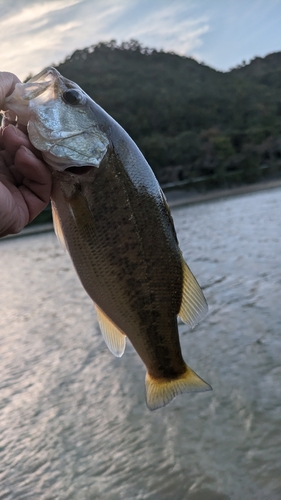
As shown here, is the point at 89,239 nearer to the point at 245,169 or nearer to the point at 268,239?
the point at 268,239

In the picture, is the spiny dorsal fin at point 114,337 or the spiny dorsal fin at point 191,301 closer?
the spiny dorsal fin at point 191,301

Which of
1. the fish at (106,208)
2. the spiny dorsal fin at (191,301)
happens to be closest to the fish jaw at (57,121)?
the fish at (106,208)

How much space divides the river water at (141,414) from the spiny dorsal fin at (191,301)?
2460 millimetres

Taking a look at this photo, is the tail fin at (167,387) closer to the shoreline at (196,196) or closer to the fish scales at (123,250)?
the fish scales at (123,250)

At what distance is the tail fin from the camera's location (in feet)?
8.14

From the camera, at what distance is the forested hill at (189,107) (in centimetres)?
5866

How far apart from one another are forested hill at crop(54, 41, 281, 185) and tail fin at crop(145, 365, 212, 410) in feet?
166

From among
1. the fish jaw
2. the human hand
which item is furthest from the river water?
the fish jaw

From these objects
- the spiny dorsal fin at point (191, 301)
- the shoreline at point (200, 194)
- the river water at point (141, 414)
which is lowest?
the shoreline at point (200, 194)

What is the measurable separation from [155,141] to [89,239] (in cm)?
6047

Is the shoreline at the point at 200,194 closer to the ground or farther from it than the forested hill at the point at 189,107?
closer to the ground

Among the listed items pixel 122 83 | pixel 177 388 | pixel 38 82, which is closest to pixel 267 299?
pixel 177 388

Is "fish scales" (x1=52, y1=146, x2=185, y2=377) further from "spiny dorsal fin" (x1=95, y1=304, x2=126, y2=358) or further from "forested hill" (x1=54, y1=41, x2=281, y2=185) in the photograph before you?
"forested hill" (x1=54, y1=41, x2=281, y2=185)

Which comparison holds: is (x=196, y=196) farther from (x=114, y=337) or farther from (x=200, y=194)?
(x=114, y=337)
